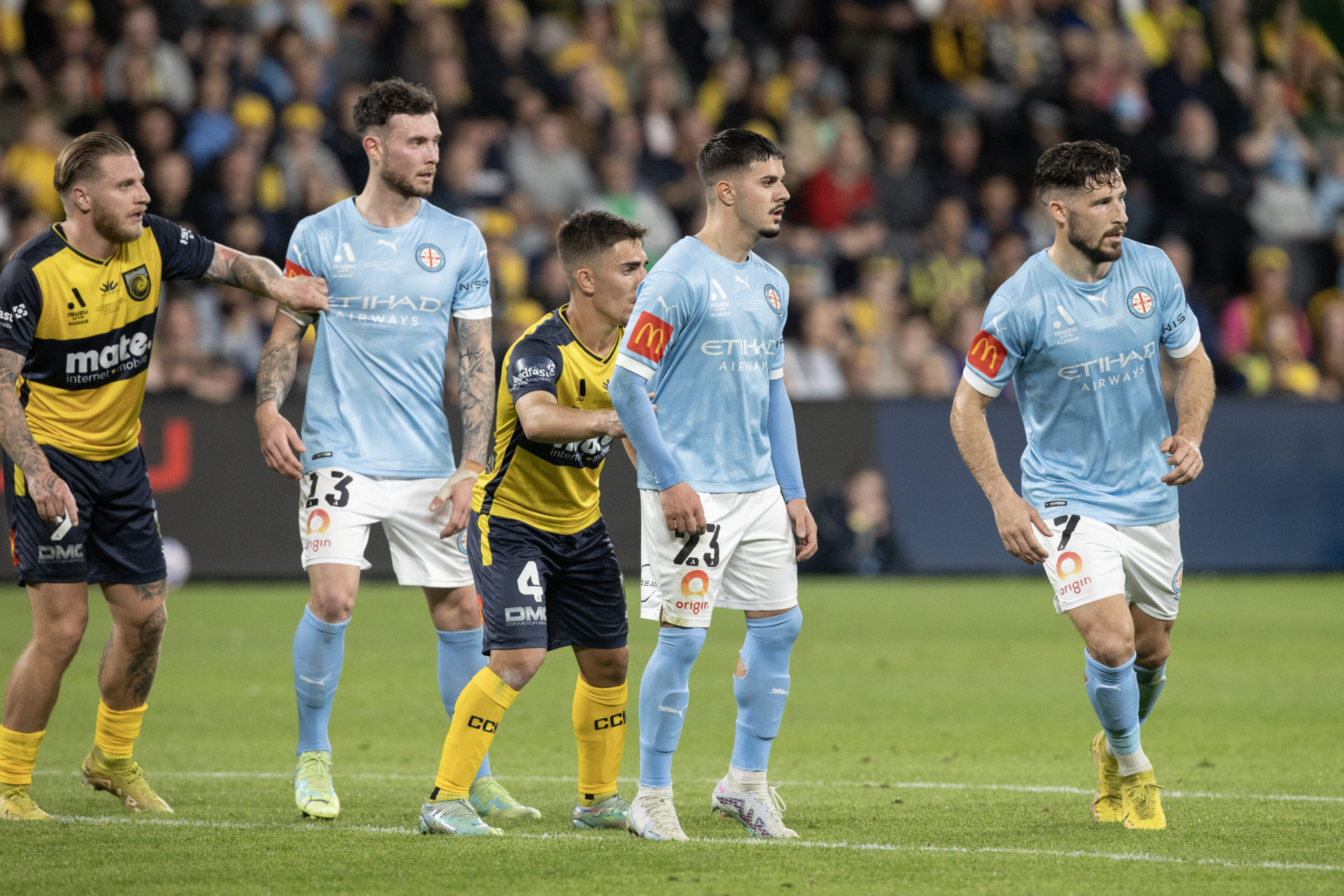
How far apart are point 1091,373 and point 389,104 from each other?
305 cm

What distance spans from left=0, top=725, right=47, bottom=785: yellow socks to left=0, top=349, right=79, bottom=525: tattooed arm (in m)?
0.91

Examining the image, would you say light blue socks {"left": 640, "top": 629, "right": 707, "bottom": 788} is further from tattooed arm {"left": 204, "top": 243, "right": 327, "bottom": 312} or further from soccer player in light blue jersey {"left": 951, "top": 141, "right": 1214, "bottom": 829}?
tattooed arm {"left": 204, "top": 243, "right": 327, "bottom": 312}

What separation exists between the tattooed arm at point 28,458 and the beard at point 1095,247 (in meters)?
4.05

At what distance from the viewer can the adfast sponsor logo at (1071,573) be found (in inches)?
249

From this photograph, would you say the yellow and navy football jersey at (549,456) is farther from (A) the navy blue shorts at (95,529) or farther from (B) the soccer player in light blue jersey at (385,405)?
(A) the navy blue shorts at (95,529)

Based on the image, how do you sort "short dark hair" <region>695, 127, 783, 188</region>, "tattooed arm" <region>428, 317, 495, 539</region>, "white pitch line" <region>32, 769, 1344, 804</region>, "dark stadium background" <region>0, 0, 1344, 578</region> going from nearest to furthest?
"short dark hair" <region>695, 127, 783, 188</region> → "tattooed arm" <region>428, 317, 495, 539</region> → "white pitch line" <region>32, 769, 1344, 804</region> → "dark stadium background" <region>0, 0, 1344, 578</region>

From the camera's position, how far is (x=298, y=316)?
683 cm

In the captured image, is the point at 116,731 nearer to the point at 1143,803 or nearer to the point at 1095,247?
the point at 1143,803

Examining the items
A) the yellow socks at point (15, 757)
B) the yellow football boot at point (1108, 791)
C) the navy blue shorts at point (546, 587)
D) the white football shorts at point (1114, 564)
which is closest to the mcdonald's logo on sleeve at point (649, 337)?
the navy blue shorts at point (546, 587)

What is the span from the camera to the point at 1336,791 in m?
6.96

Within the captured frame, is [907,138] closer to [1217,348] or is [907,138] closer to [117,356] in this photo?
[1217,348]

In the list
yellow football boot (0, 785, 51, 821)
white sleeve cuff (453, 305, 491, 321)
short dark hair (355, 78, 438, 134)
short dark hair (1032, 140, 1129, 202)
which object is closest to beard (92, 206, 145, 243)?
short dark hair (355, 78, 438, 134)

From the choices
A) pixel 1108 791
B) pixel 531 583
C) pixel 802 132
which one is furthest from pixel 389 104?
pixel 802 132

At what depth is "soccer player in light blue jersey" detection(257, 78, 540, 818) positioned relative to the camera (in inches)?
262
